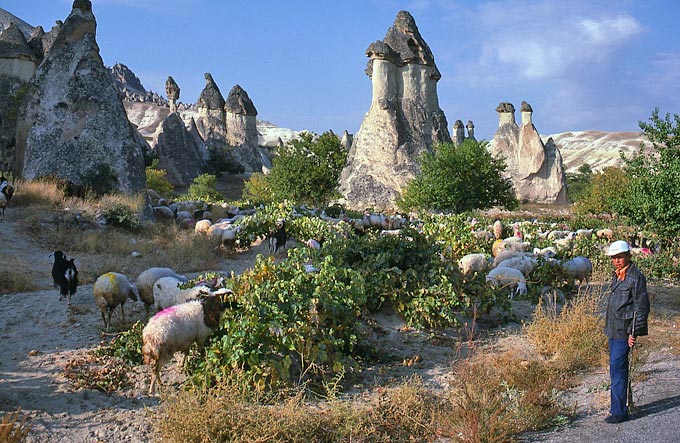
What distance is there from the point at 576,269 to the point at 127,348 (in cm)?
738

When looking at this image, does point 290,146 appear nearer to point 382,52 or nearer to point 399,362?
point 382,52

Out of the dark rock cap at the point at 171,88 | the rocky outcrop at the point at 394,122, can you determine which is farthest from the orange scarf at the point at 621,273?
the dark rock cap at the point at 171,88

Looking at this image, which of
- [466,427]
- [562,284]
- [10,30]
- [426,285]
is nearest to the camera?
[466,427]

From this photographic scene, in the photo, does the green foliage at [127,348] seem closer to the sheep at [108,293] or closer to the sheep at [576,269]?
the sheep at [108,293]

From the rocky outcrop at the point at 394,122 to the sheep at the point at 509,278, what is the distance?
21.6m

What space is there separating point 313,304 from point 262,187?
28.9 m

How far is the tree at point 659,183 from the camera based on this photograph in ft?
38.0

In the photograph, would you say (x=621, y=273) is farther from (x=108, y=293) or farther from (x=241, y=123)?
(x=241, y=123)

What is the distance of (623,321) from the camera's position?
5059 millimetres

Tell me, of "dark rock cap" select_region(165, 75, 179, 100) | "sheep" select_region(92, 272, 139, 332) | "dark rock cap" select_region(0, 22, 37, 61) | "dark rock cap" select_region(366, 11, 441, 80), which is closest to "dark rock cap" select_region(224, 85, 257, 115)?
"dark rock cap" select_region(165, 75, 179, 100)

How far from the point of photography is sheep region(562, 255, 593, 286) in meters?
9.95

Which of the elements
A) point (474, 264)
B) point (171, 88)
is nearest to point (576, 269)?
point (474, 264)

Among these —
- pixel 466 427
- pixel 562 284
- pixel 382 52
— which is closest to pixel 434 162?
pixel 382 52

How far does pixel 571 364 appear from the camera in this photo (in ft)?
21.4
